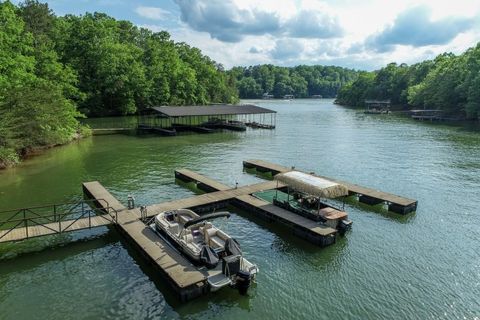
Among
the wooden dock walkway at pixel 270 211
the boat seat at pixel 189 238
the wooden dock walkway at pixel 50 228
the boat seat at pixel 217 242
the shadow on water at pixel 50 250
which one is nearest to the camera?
the boat seat at pixel 217 242

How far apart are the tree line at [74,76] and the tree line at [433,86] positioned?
54158 millimetres

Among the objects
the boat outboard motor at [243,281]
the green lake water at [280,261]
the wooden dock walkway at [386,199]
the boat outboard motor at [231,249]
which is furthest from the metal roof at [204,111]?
the boat outboard motor at [243,281]

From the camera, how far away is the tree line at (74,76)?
1314 inches

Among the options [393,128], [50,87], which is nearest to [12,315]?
[50,87]

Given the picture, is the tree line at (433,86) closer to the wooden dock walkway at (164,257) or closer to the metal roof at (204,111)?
the metal roof at (204,111)

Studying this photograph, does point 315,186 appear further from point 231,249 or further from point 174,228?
point 174,228

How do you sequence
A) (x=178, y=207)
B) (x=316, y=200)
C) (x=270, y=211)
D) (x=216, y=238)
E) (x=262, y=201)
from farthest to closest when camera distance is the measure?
(x=262, y=201) → (x=178, y=207) → (x=316, y=200) → (x=270, y=211) → (x=216, y=238)

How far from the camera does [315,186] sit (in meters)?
19.3

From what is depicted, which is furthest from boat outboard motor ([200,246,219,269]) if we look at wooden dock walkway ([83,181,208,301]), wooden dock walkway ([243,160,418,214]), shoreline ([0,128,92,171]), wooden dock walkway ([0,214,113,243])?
shoreline ([0,128,92,171])

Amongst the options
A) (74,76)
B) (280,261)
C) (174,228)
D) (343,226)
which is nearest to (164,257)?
(174,228)

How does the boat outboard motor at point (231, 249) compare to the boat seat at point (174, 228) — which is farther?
the boat seat at point (174, 228)

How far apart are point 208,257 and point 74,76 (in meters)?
50.4

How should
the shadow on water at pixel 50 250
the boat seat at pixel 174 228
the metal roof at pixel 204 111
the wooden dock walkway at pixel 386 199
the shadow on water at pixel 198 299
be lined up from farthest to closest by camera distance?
the metal roof at pixel 204 111
the wooden dock walkway at pixel 386 199
the boat seat at pixel 174 228
the shadow on water at pixel 50 250
the shadow on water at pixel 198 299

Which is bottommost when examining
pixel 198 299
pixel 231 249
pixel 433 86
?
pixel 198 299
